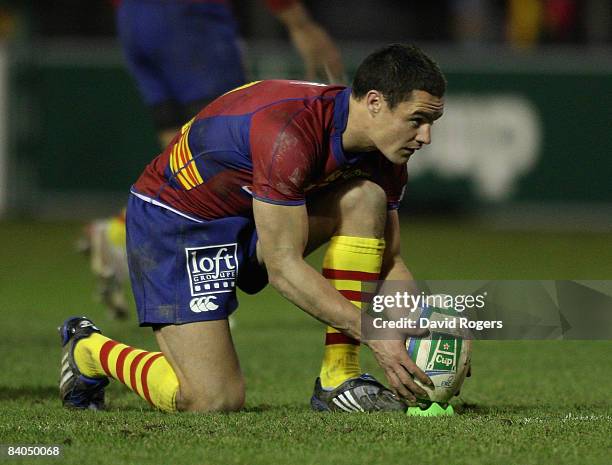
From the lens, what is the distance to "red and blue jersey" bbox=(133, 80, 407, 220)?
4.59 m

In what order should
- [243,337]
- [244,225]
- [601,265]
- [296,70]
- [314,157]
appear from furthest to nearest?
[296,70] → [601,265] → [243,337] → [244,225] → [314,157]

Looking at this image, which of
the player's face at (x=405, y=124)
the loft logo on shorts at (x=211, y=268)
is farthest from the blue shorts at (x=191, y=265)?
the player's face at (x=405, y=124)

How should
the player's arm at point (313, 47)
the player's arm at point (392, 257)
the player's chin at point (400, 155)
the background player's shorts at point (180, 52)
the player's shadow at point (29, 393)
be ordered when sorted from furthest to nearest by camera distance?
1. the background player's shorts at point (180, 52)
2. the player's arm at point (313, 47)
3. the player's shadow at point (29, 393)
4. the player's arm at point (392, 257)
5. the player's chin at point (400, 155)

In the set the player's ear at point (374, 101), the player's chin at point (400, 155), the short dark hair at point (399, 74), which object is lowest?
the player's chin at point (400, 155)

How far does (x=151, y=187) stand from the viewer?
523 centimetres

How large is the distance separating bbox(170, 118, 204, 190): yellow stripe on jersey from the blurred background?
9.46 metres

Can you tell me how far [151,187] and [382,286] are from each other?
38.4 inches

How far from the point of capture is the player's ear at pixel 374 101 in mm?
4629

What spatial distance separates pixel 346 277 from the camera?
4992mm

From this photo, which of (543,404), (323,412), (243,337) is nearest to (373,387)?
(323,412)

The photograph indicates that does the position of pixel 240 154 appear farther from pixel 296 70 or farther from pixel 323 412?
pixel 296 70

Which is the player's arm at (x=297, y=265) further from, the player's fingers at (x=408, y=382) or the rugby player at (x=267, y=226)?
the player's fingers at (x=408, y=382)

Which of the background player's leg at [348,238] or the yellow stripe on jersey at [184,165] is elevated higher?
the yellow stripe on jersey at [184,165]

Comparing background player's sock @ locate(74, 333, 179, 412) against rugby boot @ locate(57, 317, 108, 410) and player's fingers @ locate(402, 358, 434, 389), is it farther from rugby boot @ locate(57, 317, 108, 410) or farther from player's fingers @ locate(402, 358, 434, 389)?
player's fingers @ locate(402, 358, 434, 389)
